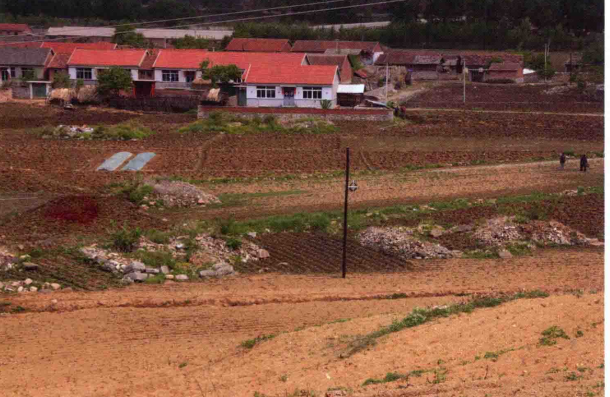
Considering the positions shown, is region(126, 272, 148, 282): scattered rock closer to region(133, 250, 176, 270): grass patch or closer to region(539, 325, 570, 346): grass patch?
region(133, 250, 176, 270): grass patch

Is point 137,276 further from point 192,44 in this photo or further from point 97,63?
point 192,44

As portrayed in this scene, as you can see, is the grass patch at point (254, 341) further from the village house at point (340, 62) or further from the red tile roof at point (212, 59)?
the village house at point (340, 62)

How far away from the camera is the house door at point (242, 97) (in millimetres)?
41406

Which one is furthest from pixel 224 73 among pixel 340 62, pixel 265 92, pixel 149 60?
pixel 340 62

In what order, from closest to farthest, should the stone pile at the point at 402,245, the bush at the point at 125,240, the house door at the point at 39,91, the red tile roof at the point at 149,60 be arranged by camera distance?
the bush at the point at 125,240 → the stone pile at the point at 402,245 → the red tile roof at the point at 149,60 → the house door at the point at 39,91

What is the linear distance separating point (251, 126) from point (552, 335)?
83.8ft

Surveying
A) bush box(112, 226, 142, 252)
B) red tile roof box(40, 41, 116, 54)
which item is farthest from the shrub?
bush box(112, 226, 142, 252)

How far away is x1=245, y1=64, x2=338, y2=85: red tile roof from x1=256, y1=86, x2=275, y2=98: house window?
265mm

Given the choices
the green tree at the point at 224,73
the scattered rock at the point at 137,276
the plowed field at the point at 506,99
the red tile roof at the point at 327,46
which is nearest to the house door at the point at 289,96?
the green tree at the point at 224,73

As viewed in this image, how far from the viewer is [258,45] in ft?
207

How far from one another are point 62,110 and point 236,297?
28.3 meters

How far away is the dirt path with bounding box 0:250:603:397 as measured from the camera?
11.5 m

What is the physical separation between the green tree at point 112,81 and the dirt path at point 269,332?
90.5 feet

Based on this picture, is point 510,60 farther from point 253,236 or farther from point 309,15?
point 253,236
